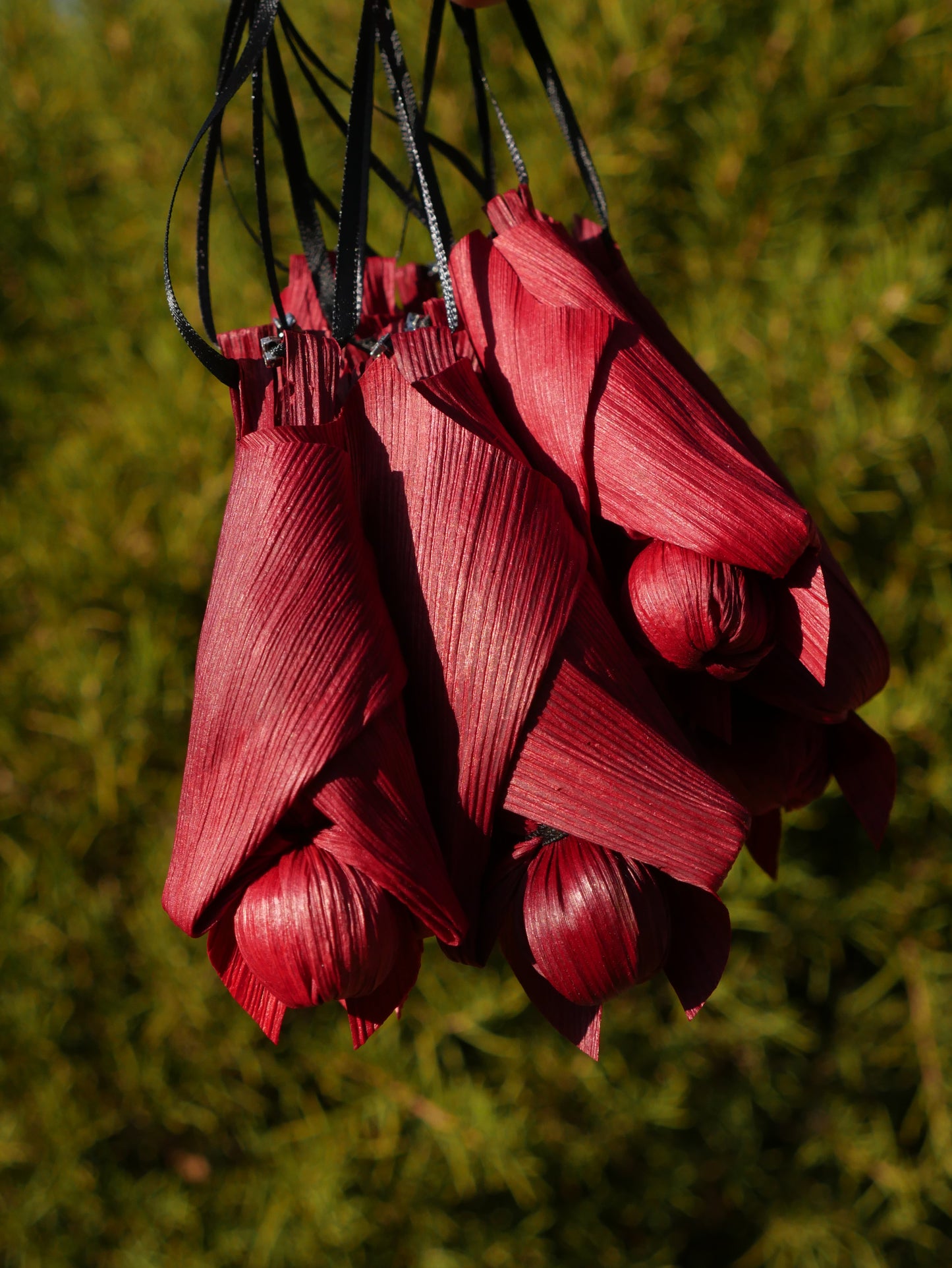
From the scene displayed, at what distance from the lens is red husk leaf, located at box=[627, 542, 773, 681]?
27 centimetres

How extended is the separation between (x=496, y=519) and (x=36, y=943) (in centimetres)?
90

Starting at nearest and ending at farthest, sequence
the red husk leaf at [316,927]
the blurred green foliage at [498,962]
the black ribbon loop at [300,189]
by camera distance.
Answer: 1. the red husk leaf at [316,927]
2. the black ribbon loop at [300,189]
3. the blurred green foliage at [498,962]

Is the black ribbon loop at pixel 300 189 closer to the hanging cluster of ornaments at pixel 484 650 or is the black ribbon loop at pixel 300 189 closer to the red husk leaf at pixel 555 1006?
the hanging cluster of ornaments at pixel 484 650

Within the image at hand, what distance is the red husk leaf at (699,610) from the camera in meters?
0.27

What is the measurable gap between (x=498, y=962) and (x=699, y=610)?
0.75 metres

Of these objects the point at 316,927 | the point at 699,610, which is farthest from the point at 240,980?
the point at 699,610

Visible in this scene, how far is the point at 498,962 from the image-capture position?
95 centimetres

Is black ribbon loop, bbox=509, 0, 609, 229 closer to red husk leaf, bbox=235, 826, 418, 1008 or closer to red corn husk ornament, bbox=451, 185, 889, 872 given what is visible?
red corn husk ornament, bbox=451, 185, 889, 872

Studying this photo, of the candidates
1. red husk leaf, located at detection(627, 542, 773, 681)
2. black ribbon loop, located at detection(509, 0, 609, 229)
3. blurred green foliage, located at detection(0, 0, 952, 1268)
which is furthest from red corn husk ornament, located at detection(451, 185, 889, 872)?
blurred green foliage, located at detection(0, 0, 952, 1268)

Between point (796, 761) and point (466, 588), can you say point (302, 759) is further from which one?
point (796, 761)

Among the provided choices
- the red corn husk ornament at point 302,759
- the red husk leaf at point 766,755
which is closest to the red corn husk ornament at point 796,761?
the red husk leaf at point 766,755

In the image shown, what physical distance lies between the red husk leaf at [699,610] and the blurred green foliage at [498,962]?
682 millimetres

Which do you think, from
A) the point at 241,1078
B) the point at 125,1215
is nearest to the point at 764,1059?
the point at 241,1078

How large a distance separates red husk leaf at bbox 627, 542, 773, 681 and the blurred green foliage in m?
0.68
